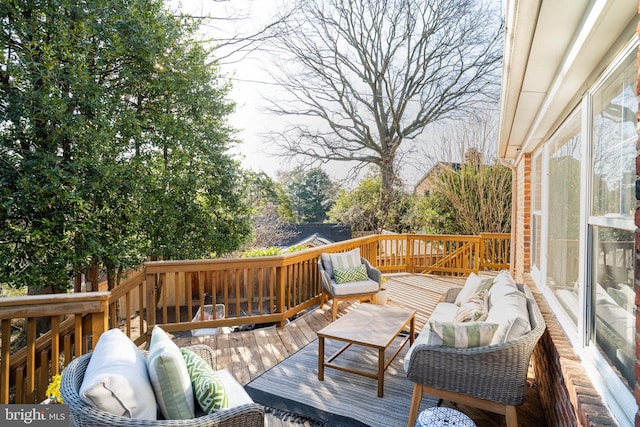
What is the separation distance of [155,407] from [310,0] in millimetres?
12659

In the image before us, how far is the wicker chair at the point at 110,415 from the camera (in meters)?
1.34

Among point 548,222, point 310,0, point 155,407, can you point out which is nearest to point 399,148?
point 310,0

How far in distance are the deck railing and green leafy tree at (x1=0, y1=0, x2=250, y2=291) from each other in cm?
69

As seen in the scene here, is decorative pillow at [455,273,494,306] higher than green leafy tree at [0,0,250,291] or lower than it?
lower

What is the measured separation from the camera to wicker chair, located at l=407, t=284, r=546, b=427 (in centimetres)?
205

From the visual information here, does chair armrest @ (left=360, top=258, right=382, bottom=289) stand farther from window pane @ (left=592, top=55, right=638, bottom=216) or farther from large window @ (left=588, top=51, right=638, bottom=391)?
window pane @ (left=592, top=55, right=638, bottom=216)

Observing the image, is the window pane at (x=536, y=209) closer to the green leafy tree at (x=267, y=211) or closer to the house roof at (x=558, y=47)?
the house roof at (x=558, y=47)

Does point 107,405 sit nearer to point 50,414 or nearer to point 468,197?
point 50,414

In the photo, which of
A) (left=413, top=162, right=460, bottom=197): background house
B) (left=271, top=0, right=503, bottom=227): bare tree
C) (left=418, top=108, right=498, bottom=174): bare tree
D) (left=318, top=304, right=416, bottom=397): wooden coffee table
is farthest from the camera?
(left=271, top=0, right=503, bottom=227): bare tree

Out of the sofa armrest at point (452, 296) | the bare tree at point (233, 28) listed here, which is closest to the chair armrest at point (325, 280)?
the sofa armrest at point (452, 296)

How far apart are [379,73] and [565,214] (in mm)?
11461

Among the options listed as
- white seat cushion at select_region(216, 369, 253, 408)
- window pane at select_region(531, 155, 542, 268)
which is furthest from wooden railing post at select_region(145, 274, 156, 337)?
window pane at select_region(531, 155, 542, 268)

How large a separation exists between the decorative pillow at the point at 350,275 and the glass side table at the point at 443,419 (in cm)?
281

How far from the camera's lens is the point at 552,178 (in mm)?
2973
